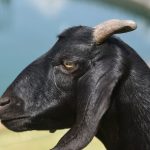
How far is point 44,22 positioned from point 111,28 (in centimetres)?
2119

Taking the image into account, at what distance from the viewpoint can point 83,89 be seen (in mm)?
3318

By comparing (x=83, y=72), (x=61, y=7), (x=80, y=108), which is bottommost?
(x=61, y=7)

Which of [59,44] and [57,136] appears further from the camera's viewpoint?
[57,136]

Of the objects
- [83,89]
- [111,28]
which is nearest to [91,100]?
[83,89]

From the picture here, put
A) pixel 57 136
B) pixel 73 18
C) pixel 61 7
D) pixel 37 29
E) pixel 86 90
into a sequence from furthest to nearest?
pixel 61 7, pixel 73 18, pixel 37 29, pixel 57 136, pixel 86 90

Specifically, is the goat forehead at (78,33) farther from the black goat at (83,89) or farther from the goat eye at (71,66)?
the goat eye at (71,66)

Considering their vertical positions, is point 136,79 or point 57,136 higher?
point 136,79

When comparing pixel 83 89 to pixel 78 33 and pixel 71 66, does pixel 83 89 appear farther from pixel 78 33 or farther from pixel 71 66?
pixel 78 33

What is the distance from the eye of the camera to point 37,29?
74.1 feet

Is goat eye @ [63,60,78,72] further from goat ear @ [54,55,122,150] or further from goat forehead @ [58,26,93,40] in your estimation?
goat forehead @ [58,26,93,40]

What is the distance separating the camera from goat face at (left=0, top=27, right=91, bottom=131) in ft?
11.0

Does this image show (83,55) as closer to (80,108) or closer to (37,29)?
(80,108)

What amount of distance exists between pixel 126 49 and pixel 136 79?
0.20 meters

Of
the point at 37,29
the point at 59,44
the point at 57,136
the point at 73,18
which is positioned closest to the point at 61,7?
the point at 73,18
